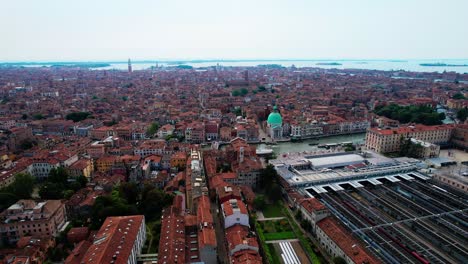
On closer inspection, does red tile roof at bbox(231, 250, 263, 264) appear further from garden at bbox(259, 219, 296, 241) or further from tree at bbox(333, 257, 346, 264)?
tree at bbox(333, 257, 346, 264)

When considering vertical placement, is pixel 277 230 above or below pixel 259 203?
below

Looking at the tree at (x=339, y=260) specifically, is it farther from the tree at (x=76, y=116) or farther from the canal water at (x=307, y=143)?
the tree at (x=76, y=116)

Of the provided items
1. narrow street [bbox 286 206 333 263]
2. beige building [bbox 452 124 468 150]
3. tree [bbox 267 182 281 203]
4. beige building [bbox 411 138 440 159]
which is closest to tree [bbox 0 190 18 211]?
tree [bbox 267 182 281 203]

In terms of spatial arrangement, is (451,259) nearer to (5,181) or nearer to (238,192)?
(238,192)

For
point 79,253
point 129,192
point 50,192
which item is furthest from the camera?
point 50,192

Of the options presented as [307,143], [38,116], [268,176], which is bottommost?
[307,143]

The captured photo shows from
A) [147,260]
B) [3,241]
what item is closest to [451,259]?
[147,260]

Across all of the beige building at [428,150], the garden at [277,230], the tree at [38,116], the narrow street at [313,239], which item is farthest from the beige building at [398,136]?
the tree at [38,116]

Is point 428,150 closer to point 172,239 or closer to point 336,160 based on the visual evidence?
point 336,160

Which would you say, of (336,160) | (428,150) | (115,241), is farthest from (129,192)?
(428,150)
